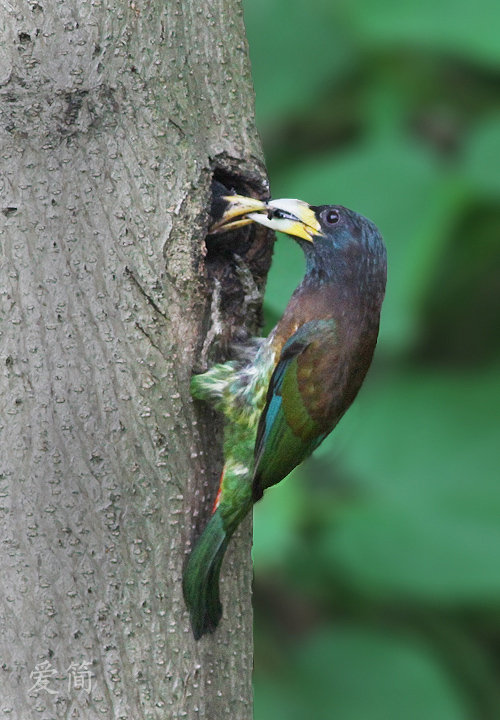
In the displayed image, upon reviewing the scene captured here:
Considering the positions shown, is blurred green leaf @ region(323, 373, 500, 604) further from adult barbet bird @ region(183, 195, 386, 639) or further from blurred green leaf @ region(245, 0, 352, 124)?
adult barbet bird @ region(183, 195, 386, 639)

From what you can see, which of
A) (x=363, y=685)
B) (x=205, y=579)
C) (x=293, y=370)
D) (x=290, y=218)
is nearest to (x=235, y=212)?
(x=290, y=218)

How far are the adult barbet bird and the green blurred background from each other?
49.9 inches

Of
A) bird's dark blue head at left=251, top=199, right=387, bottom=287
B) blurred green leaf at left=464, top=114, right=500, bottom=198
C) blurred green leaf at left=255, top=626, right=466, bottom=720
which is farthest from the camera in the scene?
blurred green leaf at left=464, top=114, right=500, bottom=198

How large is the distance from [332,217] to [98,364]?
3.01ft

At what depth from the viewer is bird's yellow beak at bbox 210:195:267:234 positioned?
214 centimetres

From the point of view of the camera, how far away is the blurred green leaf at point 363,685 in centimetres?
412

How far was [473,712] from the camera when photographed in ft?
14.3

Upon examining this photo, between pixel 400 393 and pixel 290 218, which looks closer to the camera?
pixel 290 218

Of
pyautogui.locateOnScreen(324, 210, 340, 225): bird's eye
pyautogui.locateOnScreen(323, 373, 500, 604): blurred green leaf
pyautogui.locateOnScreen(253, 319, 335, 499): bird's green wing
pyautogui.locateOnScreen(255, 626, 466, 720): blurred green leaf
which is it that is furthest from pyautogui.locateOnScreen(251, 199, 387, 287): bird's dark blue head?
pyautogui.locateOnScreen(255, 626, 466, 720): blurred green leaf

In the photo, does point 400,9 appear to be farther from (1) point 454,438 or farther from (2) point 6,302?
(2) point 6,302

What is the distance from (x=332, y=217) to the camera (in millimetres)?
2539

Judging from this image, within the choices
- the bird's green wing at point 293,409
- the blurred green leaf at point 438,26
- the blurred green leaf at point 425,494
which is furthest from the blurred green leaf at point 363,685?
the blurred green leaf at point 438,26

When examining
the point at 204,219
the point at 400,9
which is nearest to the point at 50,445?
the point at 204,219

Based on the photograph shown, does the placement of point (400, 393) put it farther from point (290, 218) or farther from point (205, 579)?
point (205, 579)
